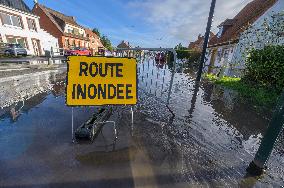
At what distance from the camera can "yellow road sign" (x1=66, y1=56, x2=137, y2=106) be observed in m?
3.58

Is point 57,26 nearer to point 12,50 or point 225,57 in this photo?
point 12,50

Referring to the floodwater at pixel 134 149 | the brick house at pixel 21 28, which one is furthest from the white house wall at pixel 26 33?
the floodwater at pixel 134 149

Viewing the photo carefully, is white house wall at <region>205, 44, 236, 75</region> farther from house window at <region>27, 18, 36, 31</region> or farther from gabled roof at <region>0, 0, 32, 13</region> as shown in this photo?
house window at <region>27, 18, 36, 31</region>

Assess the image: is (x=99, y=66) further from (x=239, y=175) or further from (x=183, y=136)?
(x=239, y=175)

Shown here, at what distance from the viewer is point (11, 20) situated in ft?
78.4

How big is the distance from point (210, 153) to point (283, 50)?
8709 millimetres

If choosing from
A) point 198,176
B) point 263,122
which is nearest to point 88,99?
point 198,176

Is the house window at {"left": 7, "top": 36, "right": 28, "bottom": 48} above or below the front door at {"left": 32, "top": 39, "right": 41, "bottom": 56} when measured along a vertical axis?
above

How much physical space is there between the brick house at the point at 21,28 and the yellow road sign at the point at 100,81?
23939mm

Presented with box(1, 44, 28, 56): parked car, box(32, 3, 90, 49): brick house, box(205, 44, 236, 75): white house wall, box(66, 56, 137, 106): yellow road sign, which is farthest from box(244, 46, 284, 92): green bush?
box(32, 3, 90, 49): brick house

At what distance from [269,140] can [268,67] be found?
8.28 meters

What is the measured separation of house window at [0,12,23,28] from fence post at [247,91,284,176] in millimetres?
29394

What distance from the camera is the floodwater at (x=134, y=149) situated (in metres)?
2.73

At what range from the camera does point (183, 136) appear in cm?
413
